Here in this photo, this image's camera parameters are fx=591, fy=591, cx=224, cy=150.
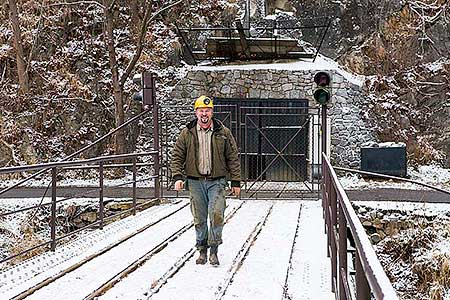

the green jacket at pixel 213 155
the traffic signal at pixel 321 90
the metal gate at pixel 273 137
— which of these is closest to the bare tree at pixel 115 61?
the metal gate at pixel 273 137

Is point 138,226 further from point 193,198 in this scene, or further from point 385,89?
point 385,89

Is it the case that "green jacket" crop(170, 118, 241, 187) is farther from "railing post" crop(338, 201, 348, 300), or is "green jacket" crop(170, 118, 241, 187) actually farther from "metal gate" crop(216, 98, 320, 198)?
"metal gate" crop(216, 98, 320, 198)

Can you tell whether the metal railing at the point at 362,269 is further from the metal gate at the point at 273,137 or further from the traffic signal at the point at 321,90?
the metal gate at the point at 273,137

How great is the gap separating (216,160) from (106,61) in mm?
13196

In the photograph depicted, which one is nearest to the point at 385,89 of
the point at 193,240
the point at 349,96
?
the point at 349,96

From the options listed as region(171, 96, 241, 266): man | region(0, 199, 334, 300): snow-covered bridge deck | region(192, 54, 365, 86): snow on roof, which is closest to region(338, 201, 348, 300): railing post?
region(0, 199, 334, 300): snow-covered bridge deck

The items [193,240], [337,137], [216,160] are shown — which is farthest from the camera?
[337,137]

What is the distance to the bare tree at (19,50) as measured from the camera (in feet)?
54.8

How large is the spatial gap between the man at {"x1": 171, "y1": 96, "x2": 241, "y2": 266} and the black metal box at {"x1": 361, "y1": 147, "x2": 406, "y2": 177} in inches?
378

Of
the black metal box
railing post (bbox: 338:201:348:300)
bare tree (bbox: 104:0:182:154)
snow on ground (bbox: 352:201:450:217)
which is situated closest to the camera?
railing post (bbox: 338:201:348:300)

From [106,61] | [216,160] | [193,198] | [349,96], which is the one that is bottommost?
[193,198]

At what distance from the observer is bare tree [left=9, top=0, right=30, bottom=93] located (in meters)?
16.7

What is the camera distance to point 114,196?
473 inches

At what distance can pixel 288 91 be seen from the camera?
15234 millimetres
